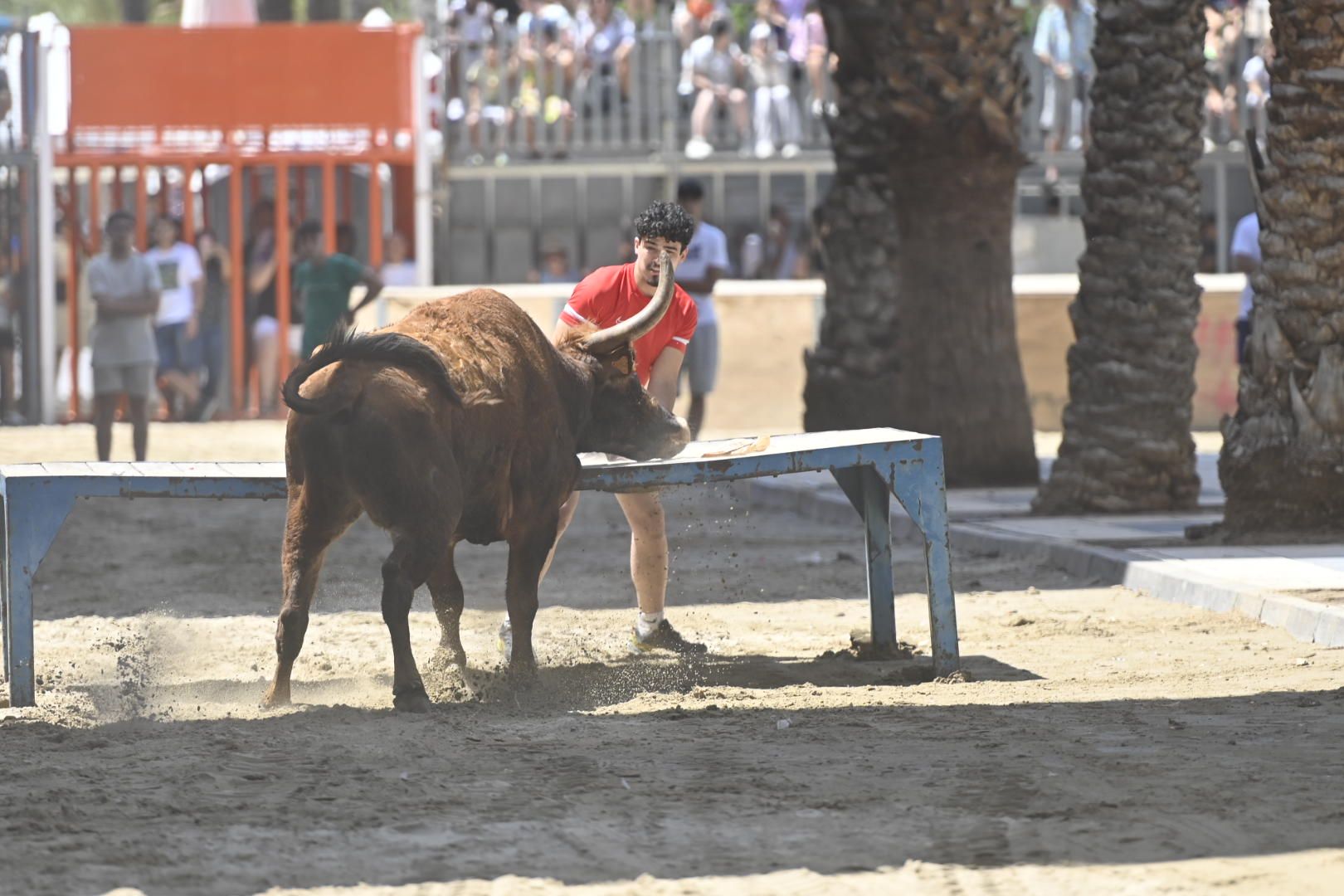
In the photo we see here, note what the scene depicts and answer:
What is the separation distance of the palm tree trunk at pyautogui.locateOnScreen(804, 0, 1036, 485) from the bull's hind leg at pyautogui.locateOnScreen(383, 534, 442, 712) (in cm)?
753

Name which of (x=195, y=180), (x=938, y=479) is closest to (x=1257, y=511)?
(x=938, y=479)

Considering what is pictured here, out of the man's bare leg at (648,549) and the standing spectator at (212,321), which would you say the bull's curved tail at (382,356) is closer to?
the man's bare leg at (648,549)

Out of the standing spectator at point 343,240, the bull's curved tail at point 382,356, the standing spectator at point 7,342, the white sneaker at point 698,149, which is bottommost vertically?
the standing spectator at point 7,342

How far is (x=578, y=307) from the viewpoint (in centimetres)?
819

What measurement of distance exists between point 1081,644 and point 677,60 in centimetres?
1692

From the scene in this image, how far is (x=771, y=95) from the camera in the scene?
24.0 metres

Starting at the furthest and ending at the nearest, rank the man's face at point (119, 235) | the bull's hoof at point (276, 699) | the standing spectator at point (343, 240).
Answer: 1. the standing spectator at point (343, 240)
2. the man's face at point (119, 235)
3. the bull's hoof at point (276, 699)

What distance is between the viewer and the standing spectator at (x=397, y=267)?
22.5m

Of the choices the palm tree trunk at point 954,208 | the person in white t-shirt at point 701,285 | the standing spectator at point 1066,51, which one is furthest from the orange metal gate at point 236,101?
the palm tree trunk at point 954,208

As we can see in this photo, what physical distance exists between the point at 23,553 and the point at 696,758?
8.03 ft

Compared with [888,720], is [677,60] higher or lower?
higher

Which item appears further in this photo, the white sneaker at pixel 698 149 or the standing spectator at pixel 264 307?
the white sneaker at pixel 698 149

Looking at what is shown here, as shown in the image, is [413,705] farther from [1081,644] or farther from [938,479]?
[1081,644]

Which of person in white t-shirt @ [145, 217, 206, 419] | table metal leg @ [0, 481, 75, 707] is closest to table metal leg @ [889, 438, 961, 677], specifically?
table metal leg @ [0, 481, 75, 707]
